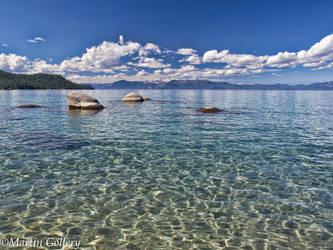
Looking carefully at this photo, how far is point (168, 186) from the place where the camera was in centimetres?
873

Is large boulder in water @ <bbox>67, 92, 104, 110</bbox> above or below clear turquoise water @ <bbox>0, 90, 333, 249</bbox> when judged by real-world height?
above

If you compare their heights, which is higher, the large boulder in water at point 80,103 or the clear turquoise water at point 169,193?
the large boulder in water at point 80,103

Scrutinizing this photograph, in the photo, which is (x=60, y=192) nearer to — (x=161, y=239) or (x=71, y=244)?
(x=71, y=244)

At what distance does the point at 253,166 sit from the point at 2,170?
12.0 meters

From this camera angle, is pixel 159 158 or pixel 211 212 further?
pixel 159 158

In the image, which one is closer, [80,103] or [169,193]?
[169,193]

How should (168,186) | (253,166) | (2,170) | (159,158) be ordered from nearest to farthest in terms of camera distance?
(168,186) → (2,170) → (253,166) → (159,158)

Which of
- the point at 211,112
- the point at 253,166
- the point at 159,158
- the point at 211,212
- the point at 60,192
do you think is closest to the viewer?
the point at 211,212

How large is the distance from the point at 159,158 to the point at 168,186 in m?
3.37

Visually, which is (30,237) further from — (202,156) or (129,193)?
(202,156)

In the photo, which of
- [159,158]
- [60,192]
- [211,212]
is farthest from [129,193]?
[159,158]

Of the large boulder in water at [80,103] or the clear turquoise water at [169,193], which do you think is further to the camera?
the large boulder in water at [80,103]

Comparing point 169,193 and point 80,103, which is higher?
point 80,103

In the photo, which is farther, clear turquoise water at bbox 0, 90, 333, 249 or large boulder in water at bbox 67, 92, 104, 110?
large boulder in water at bbox 67, 92, 104, 110
